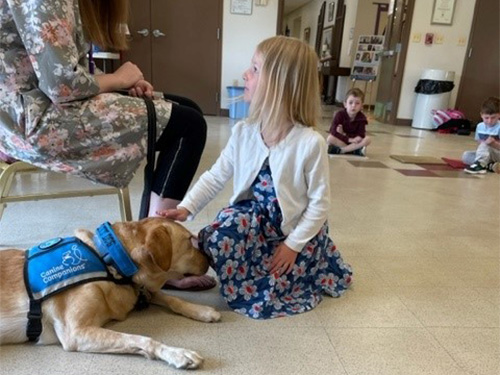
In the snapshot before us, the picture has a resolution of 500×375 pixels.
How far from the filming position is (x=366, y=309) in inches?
50.2

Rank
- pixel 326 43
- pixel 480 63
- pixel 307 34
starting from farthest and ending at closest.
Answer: pixel 307 34 < pixel 326 43 < pixel 480 63

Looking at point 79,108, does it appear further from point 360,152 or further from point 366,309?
point 360,152

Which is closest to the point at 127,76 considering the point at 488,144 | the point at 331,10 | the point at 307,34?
the point at 488,144

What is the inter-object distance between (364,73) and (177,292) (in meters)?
7.61

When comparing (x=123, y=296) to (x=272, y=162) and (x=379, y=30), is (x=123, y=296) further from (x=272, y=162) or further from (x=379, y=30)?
(x=379, y=30)

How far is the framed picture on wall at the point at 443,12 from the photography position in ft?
18.7

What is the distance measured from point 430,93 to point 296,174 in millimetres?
5402

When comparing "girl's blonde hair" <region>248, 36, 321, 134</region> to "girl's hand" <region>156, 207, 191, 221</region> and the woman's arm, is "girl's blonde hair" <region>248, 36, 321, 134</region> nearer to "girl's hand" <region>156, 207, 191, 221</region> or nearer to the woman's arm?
"girl's hand" <region>156, 207, 191, 221</region>

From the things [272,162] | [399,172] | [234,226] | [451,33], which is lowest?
[399,172]

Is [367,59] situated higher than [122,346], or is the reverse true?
[367,59]

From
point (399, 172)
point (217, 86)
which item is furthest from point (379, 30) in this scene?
point (399, 172)

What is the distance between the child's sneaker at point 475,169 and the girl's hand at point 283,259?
2758mm

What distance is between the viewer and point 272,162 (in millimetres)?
1213

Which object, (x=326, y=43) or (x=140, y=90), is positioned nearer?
(x=140, y=90)
